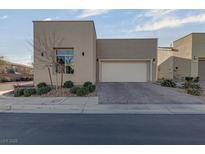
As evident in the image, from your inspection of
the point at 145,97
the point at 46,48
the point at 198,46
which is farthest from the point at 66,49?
the point at 198,46

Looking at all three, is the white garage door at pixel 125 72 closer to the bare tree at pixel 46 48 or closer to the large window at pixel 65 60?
the large window at pixel 65 60

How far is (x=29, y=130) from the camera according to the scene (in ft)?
20.6

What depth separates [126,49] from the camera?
26.4m

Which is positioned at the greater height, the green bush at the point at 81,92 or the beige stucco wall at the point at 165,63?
the beige stucco wall at the point at 165,63

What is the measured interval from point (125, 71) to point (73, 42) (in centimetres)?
974

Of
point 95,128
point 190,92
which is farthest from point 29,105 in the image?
point 190,92

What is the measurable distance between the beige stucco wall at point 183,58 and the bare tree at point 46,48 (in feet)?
66.7

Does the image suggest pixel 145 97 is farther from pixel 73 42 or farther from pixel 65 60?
pixel 65 60

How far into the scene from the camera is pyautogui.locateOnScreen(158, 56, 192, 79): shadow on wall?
31.4 m

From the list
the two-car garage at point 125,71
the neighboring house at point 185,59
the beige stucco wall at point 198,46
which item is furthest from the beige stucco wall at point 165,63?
the two-car garage at point 125,71

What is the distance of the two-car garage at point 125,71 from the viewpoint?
2650 cm

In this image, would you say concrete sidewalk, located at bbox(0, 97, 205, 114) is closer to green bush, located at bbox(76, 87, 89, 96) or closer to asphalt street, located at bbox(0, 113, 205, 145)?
asphalt street, located at bbox(0, 113, 205, 145)

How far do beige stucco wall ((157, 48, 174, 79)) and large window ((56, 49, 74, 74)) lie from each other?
1983 centimetres

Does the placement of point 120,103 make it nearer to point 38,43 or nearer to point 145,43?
point 38,43
